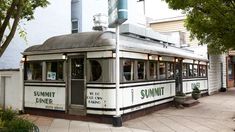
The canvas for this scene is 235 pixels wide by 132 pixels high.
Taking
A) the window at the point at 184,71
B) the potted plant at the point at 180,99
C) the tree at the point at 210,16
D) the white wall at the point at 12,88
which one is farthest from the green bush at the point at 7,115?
the window at the point at 184,71

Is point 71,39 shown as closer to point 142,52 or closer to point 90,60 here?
point 90,60

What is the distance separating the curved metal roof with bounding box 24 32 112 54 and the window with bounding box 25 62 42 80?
0.57m

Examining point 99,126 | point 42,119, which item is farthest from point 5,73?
point 99,126

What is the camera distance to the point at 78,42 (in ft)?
39.9

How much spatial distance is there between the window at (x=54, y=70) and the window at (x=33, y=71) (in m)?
0.44

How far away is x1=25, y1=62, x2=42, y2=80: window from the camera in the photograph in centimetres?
1335

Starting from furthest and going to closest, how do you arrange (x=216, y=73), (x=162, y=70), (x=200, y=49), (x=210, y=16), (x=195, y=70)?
(x=216, y=73)
(x=200, y=49)
(x=195, y=70)
(x=162, y=70)
(x=210, y=16)

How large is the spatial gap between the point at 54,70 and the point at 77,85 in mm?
1375

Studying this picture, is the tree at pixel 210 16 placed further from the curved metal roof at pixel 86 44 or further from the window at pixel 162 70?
the curved metal roof at pixel 86 44

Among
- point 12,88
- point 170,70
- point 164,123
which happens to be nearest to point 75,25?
point 170,70

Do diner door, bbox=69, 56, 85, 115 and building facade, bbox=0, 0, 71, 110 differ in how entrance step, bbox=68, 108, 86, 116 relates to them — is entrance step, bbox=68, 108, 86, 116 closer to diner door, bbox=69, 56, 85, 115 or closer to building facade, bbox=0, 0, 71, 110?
diner door, bbox=69, 56, 85, 115

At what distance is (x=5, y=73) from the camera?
13883 mm

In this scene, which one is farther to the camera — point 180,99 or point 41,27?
point 41,27

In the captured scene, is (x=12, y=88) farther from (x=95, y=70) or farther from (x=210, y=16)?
(x=210, y=16)
